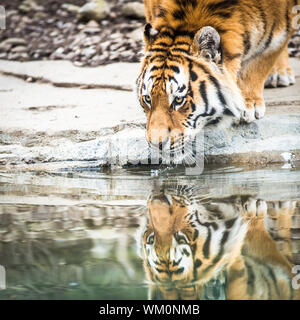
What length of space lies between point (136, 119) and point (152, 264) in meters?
2.74

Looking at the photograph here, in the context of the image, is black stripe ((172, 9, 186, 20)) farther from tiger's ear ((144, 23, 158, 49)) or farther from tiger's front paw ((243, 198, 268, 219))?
tiger's front paw ((243, 198, 268, 219))

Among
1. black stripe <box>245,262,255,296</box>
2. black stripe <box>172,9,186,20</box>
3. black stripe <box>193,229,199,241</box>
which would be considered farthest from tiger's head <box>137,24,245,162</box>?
black stripe <box>245,262,255,296</box>

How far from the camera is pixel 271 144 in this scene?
175 inches

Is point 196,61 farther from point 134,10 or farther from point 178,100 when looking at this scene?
point 134,10

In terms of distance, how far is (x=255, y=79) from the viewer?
15.6 ft

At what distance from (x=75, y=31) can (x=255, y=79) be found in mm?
4032

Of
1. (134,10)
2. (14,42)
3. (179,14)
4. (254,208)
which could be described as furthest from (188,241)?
(134,10)

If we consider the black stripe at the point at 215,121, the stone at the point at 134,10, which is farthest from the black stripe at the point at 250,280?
the stone at the point at 134,10

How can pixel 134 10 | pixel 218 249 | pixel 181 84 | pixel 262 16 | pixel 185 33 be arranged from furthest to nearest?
1. pixel 134 10
2. pixel 262 16
3. pixel 185 33
4. pixel 181 84
5. pixel 218 249

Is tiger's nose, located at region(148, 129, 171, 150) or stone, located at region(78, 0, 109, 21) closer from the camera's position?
tiger's nose, located at region(148, 129, 171, 150)

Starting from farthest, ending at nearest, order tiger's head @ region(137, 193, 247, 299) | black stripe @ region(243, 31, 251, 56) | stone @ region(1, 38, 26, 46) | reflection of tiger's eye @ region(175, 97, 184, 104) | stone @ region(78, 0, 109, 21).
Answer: stone @ region(78, 0, 109, 21), stone @ region(1, 38, 26, 46), black stripe @ region(243, 31, 251, 56), reflection of tiger's eye @ region(175, 97, 184, 104), tiger's head @ region(137, 193, 247, 299)

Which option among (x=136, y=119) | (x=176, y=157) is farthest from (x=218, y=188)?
(x=136, y=119)

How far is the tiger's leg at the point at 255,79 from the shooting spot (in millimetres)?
4691

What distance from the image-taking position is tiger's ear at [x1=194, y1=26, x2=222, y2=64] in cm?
393
